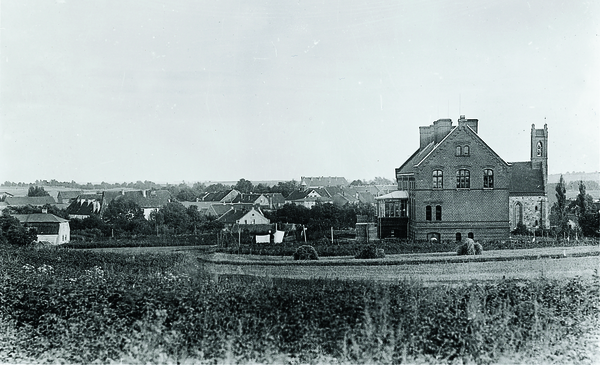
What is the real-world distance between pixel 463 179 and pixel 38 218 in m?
34.4

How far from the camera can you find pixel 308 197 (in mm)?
75562

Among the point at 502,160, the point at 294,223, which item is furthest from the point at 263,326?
the point at 294,223

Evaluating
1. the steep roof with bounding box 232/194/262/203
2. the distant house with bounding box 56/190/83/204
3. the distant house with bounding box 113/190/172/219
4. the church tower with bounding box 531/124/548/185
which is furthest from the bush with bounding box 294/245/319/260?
the steep roof with bounding box 232/194/262/203

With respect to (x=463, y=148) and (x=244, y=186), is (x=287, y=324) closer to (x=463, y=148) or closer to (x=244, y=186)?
(x=463, y=148)

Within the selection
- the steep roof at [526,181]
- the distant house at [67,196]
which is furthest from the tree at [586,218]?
the distant house at [67,196]

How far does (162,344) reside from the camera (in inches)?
389

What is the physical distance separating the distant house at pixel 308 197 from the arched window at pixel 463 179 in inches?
1349

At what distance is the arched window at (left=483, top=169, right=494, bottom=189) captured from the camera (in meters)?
39.4

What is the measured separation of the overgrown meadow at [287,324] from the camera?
9.70m

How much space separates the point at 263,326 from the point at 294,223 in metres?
44.1

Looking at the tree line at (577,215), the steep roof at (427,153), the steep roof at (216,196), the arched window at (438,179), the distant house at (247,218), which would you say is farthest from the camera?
the steep roof at (216,196)

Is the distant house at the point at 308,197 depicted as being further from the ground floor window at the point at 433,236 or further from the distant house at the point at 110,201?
the ground floor window at the point at 433,236

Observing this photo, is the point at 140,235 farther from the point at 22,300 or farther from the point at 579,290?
the point at 579,290

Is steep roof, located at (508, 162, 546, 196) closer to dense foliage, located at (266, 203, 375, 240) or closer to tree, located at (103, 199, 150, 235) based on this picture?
dense foliage, located at (266, 203, 375, 240)
